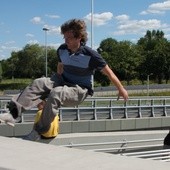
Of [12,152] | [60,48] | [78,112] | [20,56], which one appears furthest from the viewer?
[20,56]

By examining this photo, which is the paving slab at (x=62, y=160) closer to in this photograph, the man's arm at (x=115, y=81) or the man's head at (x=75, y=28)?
the man's arm at (x=115, y=81)

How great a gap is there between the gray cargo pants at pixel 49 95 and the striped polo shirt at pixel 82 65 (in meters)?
0.10

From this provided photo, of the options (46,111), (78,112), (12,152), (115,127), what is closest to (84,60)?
(46,111)

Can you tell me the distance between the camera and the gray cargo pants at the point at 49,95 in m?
5.74

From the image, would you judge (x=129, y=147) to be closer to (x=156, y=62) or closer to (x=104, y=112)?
(x=104, y=112)

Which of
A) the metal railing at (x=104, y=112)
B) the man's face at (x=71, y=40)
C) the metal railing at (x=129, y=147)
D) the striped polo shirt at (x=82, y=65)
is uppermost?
the man's face at (x=71, y=40)

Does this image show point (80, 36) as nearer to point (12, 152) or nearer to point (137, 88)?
point (12, 152)

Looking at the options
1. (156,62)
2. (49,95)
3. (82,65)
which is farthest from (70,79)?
(156,62)

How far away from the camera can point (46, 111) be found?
5902 mm

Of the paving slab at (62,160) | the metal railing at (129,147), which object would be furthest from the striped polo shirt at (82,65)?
the paving slab at (62,160)

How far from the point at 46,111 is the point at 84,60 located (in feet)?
2.45

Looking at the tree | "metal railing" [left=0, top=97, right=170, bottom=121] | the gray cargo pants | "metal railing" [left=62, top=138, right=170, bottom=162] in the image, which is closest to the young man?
the gray cargo pants

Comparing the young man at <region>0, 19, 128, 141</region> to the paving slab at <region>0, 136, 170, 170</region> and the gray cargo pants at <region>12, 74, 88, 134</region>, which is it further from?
the paving slab at <region>0, 136, 170, 170</region>

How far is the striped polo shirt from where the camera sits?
6.02m
